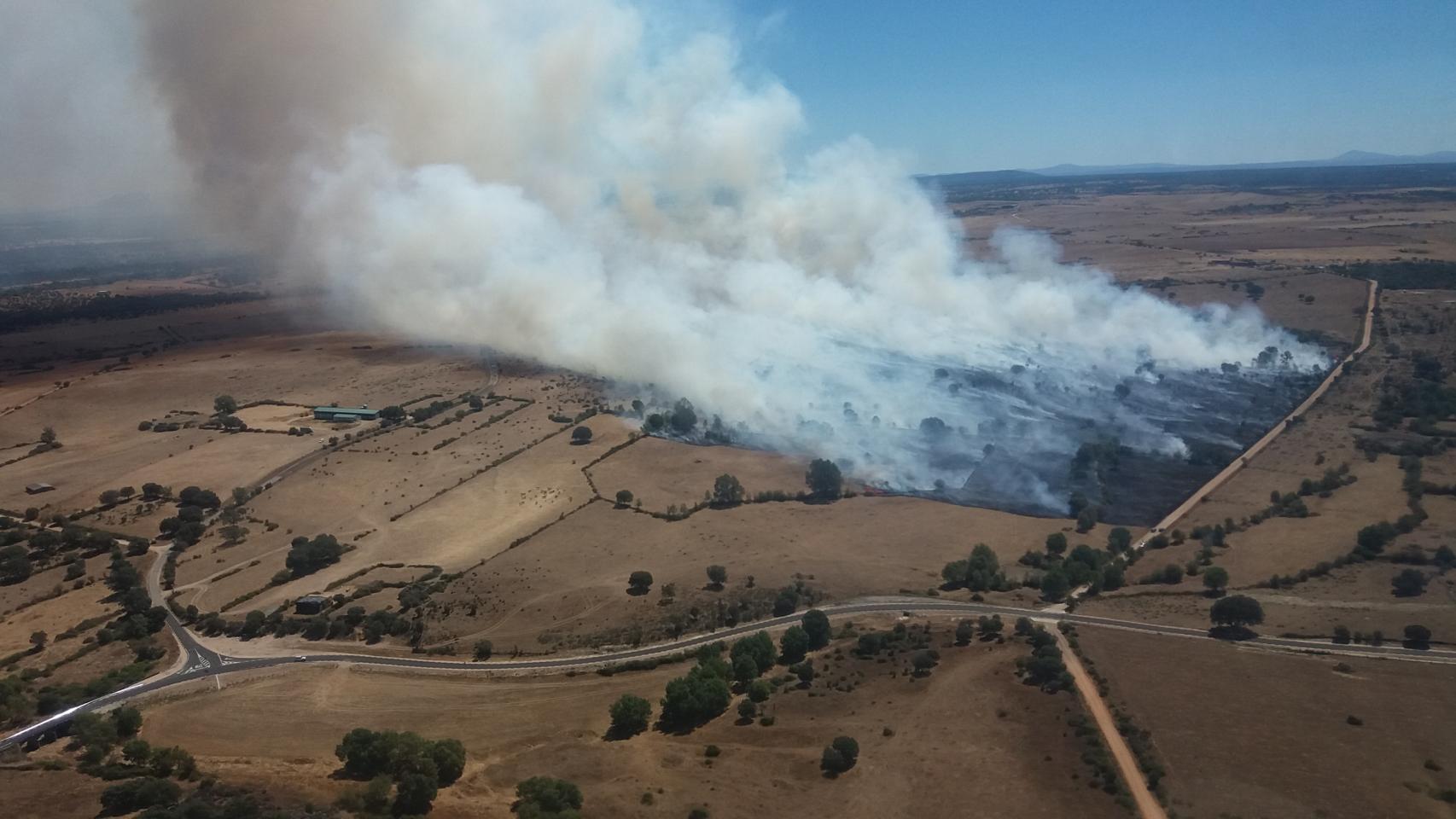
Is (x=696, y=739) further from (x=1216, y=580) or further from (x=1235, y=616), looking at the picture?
(x=1216, y=580)

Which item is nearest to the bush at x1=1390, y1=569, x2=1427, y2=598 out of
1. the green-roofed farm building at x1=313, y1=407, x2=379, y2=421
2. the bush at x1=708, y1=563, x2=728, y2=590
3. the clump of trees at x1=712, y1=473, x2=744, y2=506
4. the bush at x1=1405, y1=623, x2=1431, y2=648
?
the bush at x1=1405, y1=623, x2=1431, y2=648

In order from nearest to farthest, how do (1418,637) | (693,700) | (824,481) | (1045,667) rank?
1. (693,700)
2. (1045,667)
3. (1418,637)
4. (824,481)

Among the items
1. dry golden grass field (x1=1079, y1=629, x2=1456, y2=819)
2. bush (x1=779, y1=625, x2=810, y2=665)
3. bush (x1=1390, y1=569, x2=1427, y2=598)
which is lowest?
dry golden grass field (x1=1079, y1=629, x2=1456, y2=819)

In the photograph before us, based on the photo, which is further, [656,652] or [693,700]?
[656,652]

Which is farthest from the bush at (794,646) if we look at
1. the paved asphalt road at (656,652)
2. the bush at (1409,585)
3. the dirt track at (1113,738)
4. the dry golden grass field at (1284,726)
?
the bush at (1409,585)

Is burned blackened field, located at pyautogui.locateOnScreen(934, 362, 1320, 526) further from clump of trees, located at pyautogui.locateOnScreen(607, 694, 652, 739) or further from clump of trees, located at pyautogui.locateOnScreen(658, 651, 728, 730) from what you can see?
clump of trees, located at pyautogui.locateOnScreen(607, 694, 652, 739)

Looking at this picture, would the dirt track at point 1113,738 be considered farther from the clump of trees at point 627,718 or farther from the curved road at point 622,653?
the clump of trees at point 627,718

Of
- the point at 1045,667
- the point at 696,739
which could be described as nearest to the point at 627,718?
the point at 696,739

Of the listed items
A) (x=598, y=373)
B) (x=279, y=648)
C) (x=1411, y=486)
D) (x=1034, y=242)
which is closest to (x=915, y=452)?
(x=1411, y=486)
